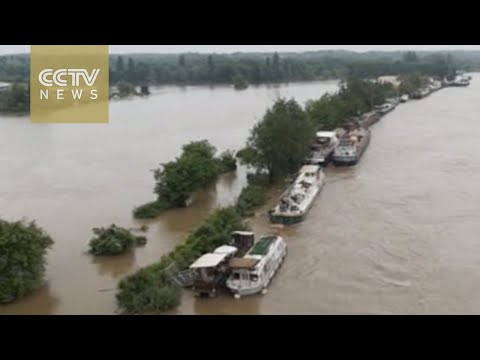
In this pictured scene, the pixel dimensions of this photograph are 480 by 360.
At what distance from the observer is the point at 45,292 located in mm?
8055

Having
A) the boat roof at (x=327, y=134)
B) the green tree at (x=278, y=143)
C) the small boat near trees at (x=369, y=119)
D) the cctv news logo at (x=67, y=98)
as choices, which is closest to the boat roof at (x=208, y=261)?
the green tree at (x=278, y=143)

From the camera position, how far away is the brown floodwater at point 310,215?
300 inches

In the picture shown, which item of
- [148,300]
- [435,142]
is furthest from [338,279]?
[435,142]

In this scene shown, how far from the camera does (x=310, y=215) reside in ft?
35.8

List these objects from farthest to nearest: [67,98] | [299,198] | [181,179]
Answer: [67,98], [181,179], [299,198]

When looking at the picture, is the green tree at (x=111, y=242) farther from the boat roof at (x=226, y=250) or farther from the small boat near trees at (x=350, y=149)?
the small boat near trees at (x=350, y=149)

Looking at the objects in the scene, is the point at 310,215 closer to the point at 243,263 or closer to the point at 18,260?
the point at 243,263

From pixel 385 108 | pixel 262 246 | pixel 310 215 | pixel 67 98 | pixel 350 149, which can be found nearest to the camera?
pixel 262 246

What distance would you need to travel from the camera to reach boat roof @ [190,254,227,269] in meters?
7.61

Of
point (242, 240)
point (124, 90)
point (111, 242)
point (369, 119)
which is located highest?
point (124, 90)

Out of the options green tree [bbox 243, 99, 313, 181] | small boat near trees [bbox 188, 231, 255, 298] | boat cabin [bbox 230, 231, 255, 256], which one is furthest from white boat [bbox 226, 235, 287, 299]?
green tree [bbox 243, 99, 313, 181]

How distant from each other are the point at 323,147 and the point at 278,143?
2719mm

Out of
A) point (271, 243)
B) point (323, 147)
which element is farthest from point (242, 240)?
point (323, 147)

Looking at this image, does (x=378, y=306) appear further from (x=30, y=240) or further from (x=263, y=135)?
(x=263, y=135)
